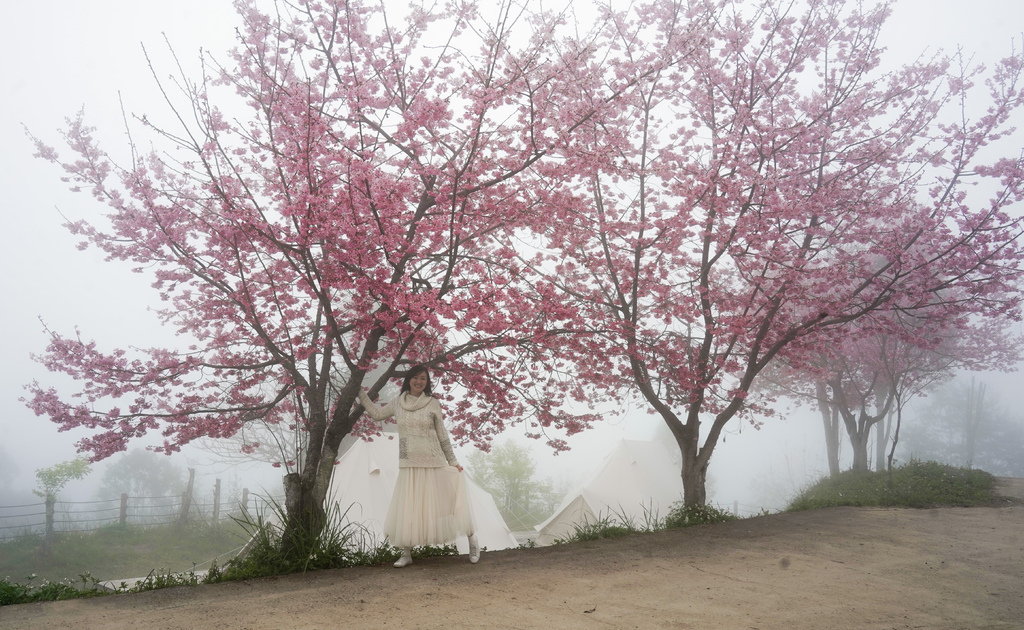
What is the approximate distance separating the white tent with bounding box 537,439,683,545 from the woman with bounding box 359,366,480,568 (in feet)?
28.4

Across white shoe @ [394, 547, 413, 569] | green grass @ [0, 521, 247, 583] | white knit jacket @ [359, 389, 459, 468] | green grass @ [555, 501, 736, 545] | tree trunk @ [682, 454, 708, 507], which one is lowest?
green grass @ [0, 521, 247, 583]

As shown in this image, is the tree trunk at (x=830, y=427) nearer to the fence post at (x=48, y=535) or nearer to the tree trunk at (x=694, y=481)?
the tree trunk at (x=694, y=481)

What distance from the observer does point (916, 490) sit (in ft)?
34.3

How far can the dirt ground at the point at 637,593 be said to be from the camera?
12.1 ft

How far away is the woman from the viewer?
5086 mm

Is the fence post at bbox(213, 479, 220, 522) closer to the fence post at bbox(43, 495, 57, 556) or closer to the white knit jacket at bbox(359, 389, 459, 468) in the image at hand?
the fence post at bbox(43, 495, 57, 556)

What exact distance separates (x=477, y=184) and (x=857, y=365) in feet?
43.7

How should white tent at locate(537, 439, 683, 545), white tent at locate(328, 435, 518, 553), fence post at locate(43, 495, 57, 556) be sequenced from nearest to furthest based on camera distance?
1. white tent at locate(328, 435, 518, 553)
2. fence post at locate(43, 495, 57, 556)
3. white tent at locate(537, 439, 683, 545)

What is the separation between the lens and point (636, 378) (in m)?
8.43

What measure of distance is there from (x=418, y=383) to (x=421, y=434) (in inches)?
17.4

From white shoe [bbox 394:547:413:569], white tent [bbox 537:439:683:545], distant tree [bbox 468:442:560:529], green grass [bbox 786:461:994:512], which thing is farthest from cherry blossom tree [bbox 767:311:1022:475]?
white shoe [bbox 394:547:413:569]

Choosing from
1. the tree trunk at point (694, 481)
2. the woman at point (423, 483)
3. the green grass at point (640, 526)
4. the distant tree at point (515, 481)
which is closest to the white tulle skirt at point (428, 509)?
the woman at point (423, 483)

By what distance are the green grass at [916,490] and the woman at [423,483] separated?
22.3ft

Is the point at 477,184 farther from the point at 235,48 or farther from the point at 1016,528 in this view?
the point at 1016,528
